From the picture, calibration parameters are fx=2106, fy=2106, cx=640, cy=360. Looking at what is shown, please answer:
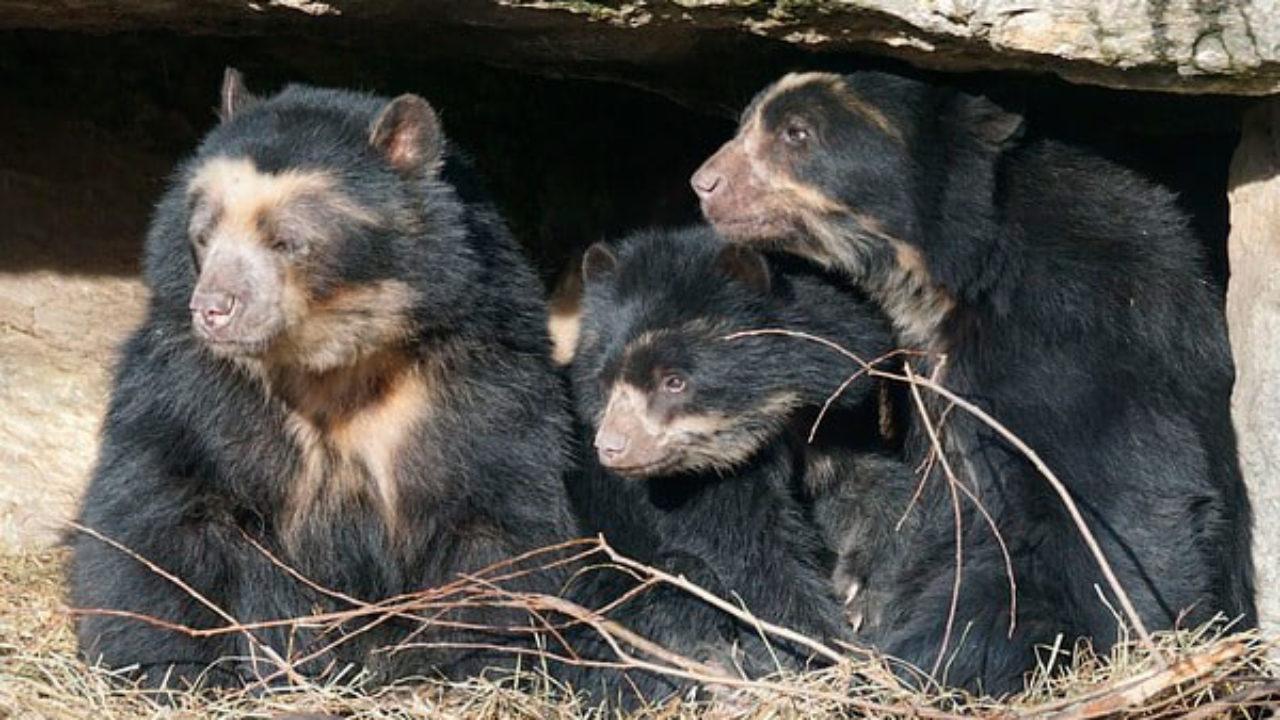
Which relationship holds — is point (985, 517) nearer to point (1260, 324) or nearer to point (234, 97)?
point (1260, 324)

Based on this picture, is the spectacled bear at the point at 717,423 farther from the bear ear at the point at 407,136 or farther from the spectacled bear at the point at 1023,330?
the bear ear at the point at 407,136

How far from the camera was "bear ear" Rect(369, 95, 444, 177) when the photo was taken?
7.06 m

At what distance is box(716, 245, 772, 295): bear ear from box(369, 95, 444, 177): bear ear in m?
1.19

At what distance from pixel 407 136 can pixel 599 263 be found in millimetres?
1120

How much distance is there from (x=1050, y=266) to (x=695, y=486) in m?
1.51

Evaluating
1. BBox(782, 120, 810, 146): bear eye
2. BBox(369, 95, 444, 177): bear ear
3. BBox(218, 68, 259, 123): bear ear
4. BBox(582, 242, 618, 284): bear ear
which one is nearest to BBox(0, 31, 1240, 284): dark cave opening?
BBox(782, 120, 810, 146): bear eye

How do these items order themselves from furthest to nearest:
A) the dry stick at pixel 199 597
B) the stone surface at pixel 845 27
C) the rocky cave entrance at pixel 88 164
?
the rocky cave entrance at pixel 88 164 < the dry stick at pixel 199 597 < the stone surface at pixel 845 27

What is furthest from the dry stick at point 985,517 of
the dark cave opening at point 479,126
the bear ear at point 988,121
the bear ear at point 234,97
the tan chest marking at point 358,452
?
the bear ear at point 234,97

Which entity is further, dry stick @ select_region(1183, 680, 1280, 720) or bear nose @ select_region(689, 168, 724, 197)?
bear nose @ select_region(689, 168, 724, 197)

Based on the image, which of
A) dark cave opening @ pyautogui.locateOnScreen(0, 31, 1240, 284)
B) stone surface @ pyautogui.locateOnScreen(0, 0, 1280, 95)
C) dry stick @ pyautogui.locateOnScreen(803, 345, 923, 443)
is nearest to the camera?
stone surface @ pyautogui.locateOnScreen(0, 0, 1280, 95)

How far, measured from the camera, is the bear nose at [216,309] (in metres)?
6.63

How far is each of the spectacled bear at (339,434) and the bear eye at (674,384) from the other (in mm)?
401

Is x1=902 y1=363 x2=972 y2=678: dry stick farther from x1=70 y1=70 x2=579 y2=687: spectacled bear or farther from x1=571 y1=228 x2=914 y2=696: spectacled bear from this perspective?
x1=70 y1=70 x2=579 y2=687: spectacled bear

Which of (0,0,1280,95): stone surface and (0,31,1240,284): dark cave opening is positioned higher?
(0,0,1280,95): stone surface
